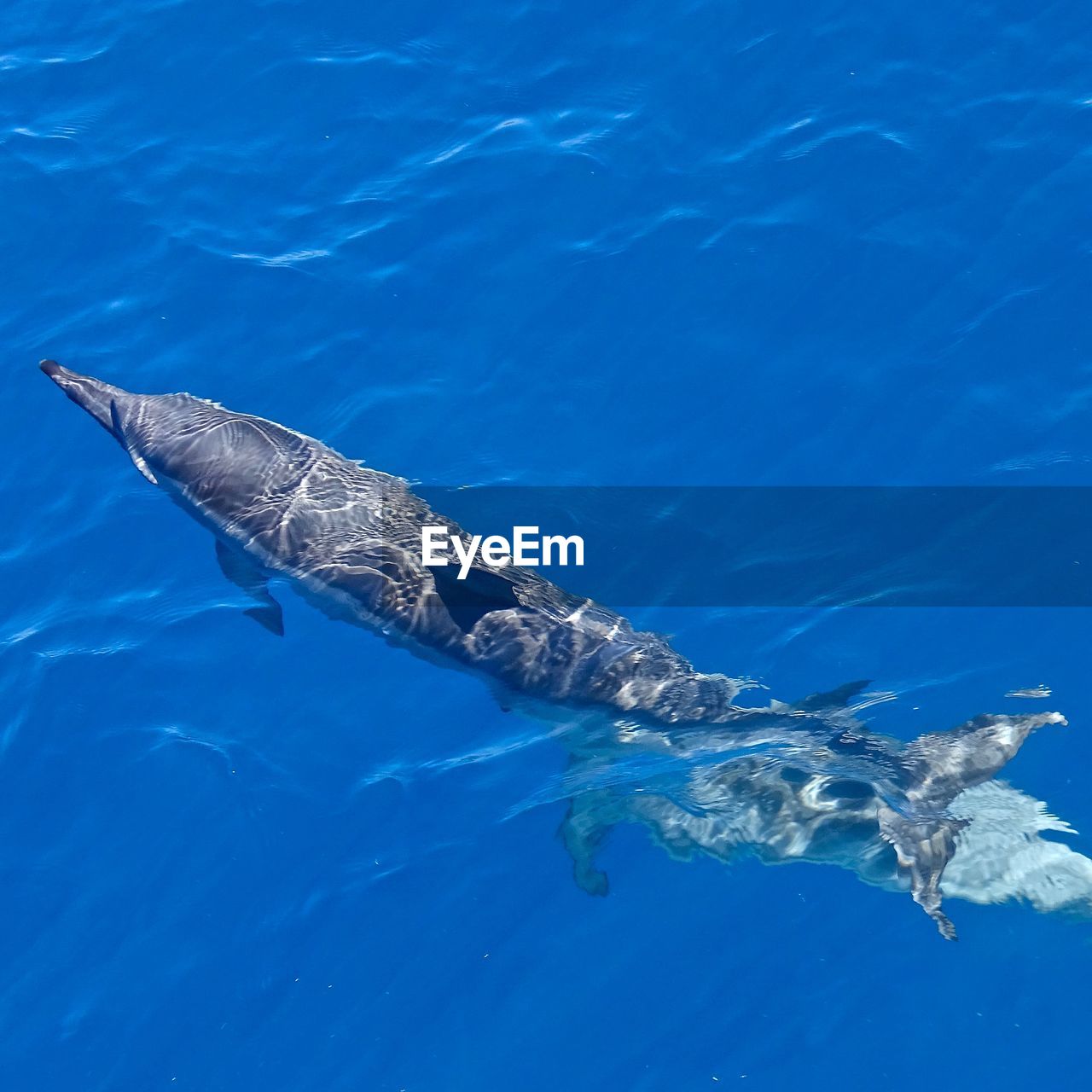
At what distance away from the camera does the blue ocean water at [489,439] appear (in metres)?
13.0

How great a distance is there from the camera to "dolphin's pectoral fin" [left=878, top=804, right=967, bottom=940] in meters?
12.8

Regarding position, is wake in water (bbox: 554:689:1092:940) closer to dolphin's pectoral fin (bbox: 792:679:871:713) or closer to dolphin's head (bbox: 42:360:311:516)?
dolphin's pectoral fin (bbox: 792:679:871:713)

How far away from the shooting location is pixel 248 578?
15352mm

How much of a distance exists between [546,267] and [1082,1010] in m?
10.9

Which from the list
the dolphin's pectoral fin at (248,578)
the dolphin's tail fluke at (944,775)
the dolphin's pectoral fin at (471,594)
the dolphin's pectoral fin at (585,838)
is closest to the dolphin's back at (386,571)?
the dolphin's pectoral fin at (471,594)

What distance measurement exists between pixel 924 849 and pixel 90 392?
1126 cm

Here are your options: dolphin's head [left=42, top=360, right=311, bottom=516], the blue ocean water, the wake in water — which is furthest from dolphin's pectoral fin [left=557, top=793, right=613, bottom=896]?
dolphin's head [left=42, top=360, right=311, bottom=516]

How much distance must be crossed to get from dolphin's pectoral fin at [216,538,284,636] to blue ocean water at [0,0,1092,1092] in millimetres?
416

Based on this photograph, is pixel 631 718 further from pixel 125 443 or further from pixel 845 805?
pixel 125 443

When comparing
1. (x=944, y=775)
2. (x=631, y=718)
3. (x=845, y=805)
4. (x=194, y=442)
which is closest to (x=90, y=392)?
(x=194, y=442)

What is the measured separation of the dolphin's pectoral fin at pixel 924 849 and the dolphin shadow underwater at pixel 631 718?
2 cm

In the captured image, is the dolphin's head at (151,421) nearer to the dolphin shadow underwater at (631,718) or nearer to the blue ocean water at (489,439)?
the dolphin shadow underwater at (631,718)

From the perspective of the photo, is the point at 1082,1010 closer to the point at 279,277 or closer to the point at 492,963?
the point at 492,963

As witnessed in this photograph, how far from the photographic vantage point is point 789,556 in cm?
1491
